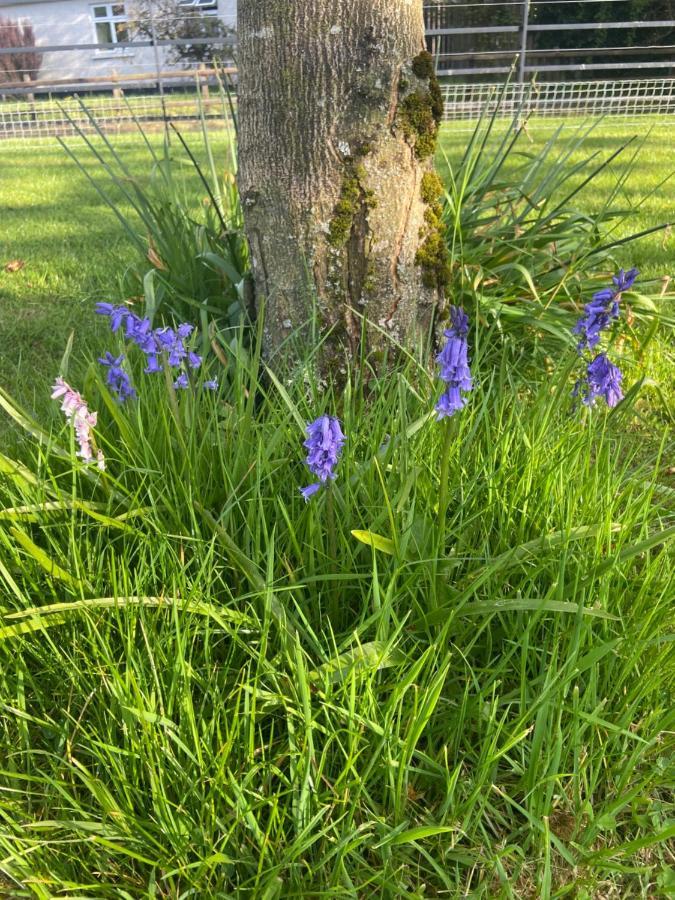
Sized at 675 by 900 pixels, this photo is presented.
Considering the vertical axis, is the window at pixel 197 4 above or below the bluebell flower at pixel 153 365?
above

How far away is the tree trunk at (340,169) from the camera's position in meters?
1.97

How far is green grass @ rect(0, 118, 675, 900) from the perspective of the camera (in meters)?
1.15

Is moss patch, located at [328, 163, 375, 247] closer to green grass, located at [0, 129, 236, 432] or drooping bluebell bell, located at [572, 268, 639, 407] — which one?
drooping bluebell bell, located at [572, 268, 639, 407]

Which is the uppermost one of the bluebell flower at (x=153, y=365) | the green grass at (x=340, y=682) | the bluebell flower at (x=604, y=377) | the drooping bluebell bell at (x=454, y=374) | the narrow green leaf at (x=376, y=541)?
the drooping bluebell bell at (x=454, y=374)

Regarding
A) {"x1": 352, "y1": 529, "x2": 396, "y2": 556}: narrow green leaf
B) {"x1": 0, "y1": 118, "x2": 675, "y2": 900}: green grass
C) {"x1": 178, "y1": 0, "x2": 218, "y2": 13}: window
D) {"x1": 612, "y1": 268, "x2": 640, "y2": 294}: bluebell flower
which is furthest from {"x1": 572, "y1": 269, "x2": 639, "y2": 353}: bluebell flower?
{"x1": 178, "y1": 0, "x2": 218, "y2": 13}: window

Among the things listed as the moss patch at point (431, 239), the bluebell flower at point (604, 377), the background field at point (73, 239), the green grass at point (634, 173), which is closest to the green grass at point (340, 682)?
the bluebell flower at point (604, 377)

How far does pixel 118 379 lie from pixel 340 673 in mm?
977

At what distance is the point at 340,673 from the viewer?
1.26 m

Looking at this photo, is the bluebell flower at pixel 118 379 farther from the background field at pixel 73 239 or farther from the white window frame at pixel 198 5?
the white window frame at pixel 198 5

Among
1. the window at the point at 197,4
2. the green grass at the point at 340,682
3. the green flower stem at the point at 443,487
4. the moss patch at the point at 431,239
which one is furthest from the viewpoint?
the window at the point at 197,4

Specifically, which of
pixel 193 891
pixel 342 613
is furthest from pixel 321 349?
pixel 193 891

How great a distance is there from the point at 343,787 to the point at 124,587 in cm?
52

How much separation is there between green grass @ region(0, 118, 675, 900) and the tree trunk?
462 millimetres

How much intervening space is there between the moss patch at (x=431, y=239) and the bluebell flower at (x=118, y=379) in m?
0.94
